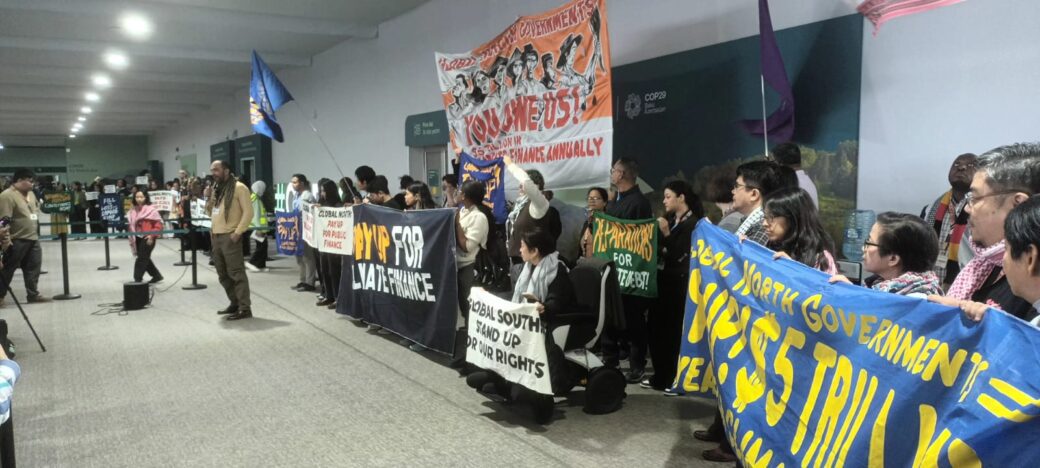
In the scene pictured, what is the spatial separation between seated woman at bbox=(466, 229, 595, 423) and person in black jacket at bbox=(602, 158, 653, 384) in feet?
2.81

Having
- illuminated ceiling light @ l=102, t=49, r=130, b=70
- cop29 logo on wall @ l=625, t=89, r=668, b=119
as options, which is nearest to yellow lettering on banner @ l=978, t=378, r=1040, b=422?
cop29 logo on wall @ l=625, t=89, r=668, b=119

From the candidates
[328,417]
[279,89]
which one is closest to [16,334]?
[279,89]

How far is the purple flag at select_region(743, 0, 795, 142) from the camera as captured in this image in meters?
4.78

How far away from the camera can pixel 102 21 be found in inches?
428

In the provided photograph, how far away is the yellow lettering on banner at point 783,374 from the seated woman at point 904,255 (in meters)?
0.27

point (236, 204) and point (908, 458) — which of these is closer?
point (908, 458)

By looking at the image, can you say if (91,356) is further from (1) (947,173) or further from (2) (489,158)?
(1) (947,173)

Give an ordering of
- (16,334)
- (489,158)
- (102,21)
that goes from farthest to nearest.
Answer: (102,21) < (489,158) < (16,334)

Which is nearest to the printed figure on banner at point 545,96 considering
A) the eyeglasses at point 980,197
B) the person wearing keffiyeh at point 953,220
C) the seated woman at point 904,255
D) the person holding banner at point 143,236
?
the person wearing keffiyeh at point 953,220

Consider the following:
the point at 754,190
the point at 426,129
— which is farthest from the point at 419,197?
the point at 754,190

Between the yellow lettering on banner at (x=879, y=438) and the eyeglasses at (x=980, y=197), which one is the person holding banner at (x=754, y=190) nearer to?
the eyeglasses at (x=980, y=197)

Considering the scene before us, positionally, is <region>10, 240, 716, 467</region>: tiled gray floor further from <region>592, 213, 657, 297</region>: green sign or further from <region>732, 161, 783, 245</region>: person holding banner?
<region>732, 161, 783, 245</region>: person holding banner

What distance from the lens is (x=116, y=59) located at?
14133 millimetres

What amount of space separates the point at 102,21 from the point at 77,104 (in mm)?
14639
